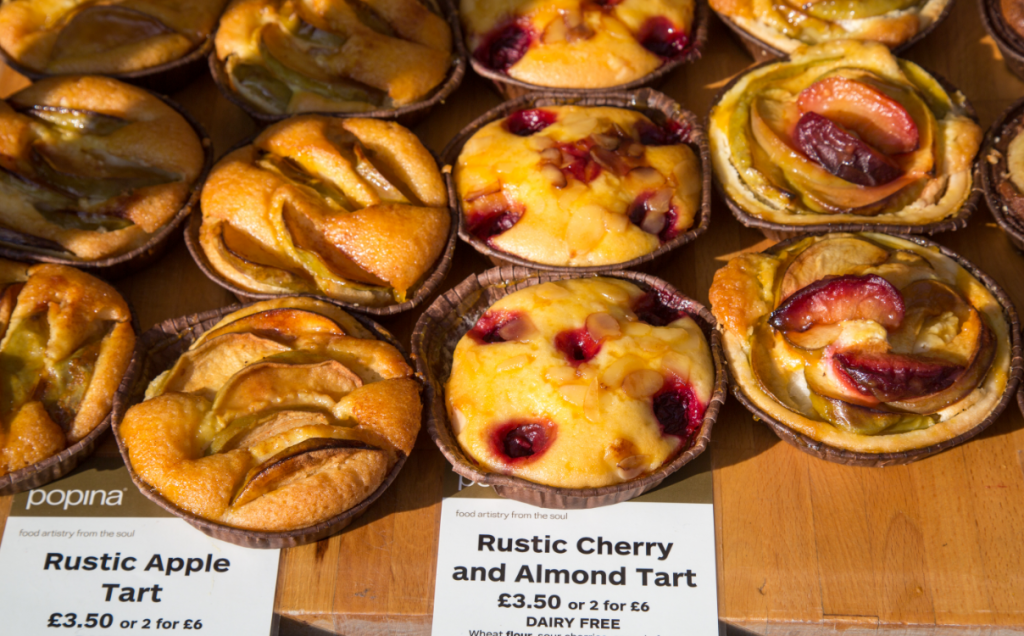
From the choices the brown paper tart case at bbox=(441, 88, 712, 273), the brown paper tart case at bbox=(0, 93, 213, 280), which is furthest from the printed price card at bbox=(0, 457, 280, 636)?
the brown paper tart case at bbox=(441, 88, 712, 273)

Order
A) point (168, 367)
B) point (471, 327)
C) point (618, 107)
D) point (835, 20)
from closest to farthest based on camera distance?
point (168, 367)
point (471, 327)
point (618, 107)
point (835, 20)

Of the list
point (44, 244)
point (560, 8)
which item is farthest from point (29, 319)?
point (560, 8)

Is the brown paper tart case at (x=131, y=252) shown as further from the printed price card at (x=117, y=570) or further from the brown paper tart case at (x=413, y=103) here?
the printed price card at (x=117, y=570)

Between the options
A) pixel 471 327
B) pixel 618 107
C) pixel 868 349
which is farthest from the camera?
Result: pixel 618 107

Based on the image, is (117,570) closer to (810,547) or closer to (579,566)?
(579,566)

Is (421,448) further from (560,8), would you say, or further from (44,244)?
(560,8)

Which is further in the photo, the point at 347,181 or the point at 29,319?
the point at 347,181

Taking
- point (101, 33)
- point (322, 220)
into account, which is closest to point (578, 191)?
point (322, 220)
